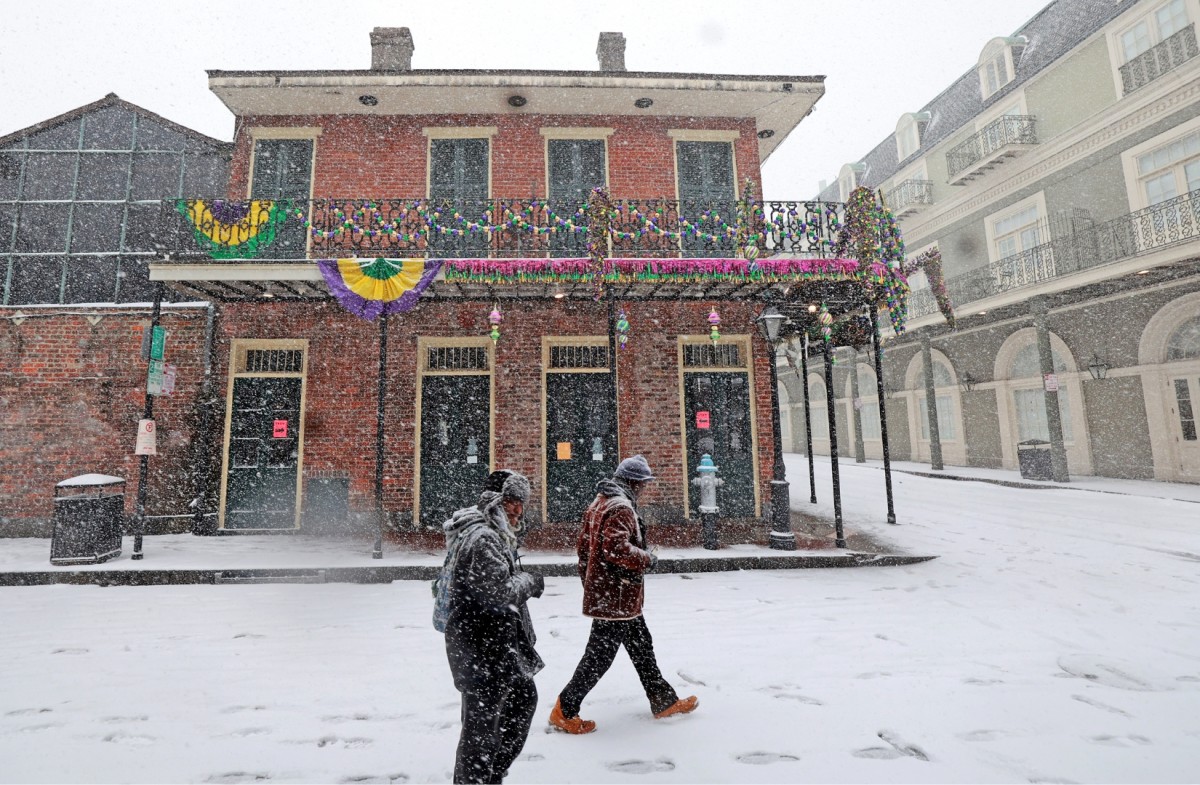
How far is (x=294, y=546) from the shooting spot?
768cm

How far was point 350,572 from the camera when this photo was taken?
6.28m

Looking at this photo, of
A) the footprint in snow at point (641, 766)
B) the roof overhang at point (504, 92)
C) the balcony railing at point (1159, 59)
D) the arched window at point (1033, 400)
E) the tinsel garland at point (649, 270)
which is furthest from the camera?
the arched window at point (1033, 400)

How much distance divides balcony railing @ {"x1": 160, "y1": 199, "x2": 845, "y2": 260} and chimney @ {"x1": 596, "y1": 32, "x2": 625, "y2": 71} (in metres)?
3.52

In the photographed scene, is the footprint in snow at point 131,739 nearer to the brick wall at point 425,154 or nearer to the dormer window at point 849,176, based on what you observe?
the brick wall at point 425,154

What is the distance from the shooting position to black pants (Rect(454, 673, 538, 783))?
2074 mm

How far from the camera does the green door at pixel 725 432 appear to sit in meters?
9.36

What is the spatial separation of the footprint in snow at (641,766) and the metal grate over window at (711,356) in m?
7.31

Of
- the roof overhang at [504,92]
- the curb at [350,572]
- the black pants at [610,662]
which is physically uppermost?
the roof overhang at [504,92]

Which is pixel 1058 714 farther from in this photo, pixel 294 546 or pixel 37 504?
pixel 37 504

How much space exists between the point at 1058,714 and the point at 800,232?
22.9 feet

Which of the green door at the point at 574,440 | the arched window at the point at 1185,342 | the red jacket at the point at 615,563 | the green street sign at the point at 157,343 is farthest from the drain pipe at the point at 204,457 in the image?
the arched window at the point at 1185,342

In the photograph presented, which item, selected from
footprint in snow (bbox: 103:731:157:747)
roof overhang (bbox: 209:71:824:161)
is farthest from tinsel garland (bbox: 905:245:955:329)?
footprint in snow (bbox: 103:731:157:747)

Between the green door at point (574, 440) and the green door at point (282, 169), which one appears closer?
the green door at point (574, 440)

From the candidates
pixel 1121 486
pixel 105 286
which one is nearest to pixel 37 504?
pixel 105 286
